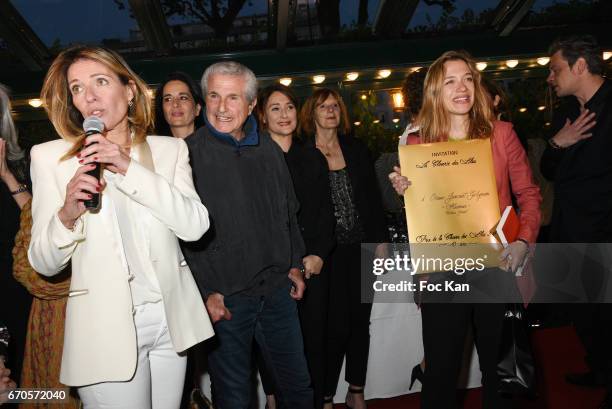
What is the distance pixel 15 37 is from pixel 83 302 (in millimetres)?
4991

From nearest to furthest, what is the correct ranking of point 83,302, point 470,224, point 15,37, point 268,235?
point 83,302 → point 470,224 → point 268,235 → point 15,37

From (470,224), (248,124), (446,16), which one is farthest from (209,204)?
(446,16)

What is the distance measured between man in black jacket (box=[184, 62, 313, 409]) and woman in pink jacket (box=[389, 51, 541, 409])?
0.53m

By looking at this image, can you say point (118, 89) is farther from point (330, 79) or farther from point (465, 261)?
point (330, 79)

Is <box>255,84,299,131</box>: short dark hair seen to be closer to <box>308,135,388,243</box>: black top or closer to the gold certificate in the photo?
<box>308,135,388,243</box>: black top

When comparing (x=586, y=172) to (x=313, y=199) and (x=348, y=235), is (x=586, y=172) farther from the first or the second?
(x=313, y=199)

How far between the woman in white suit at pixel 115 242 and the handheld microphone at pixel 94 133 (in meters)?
0.04

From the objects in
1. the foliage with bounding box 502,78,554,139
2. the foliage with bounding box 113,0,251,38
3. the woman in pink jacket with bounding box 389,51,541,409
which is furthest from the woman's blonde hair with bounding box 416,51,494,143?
the foliage with bounding box 502,78,554,139

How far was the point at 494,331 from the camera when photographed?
2021 mm

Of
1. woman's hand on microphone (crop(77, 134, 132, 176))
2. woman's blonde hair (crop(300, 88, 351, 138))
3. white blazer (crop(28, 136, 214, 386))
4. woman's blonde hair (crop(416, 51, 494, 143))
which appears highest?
woman's blonde hair (crop(300, 88, 351, 138))

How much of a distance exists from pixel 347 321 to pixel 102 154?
1941 millimetres

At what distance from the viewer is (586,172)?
2.71 m

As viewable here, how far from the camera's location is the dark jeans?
204 cm

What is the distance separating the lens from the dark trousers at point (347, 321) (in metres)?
2.90
